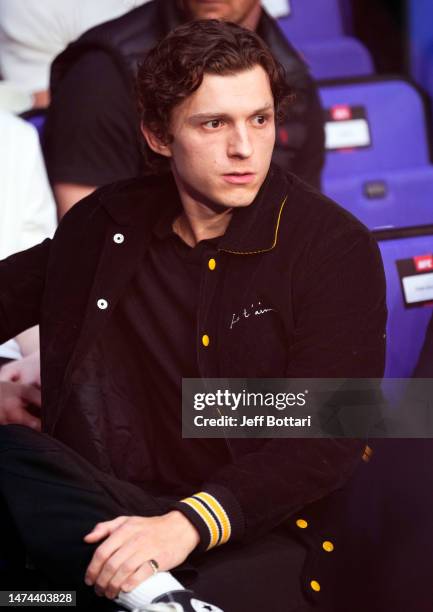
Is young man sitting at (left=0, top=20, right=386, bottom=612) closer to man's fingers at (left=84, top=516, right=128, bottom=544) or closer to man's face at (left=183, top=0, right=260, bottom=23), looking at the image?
man's fingers at (left=84, top=516, right=128, bottom=544)

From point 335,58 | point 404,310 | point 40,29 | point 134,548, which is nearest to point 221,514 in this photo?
point 134,548

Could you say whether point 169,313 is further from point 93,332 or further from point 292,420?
point 292,420

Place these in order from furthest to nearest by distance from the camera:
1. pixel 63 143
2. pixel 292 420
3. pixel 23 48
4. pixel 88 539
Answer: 1. pixel 23 48
2. pixel 63 143
3. pixel 292 420
4. pixel 88 539

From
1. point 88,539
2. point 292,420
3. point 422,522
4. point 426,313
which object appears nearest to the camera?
point 88,539

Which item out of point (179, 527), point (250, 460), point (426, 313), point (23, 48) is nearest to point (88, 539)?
point (179, 527)

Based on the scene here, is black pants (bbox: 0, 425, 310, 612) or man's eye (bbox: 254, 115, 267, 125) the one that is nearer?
black pants (bbox: 0, 425, 310, 612)

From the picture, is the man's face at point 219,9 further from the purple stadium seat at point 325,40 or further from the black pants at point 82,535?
the black pants at point 82,535

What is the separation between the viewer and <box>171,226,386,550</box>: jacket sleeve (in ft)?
4.55

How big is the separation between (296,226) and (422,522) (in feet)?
1.49

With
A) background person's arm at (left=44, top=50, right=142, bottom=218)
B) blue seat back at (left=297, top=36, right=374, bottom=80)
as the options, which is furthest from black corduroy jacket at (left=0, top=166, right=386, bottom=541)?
blue seat back at (left=297, top=36, right=374, bottom=80)

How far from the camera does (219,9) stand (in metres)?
2.27

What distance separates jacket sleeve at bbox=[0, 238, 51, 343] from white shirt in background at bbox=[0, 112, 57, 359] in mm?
396

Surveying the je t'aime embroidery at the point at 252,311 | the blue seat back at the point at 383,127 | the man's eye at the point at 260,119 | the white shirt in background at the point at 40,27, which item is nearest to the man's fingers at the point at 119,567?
the je t'aime embroidery at the point at 252,311

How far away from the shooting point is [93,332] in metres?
1.62
